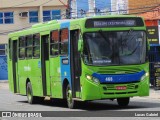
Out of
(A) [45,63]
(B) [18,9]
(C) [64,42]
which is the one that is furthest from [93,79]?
(B) [18,9]

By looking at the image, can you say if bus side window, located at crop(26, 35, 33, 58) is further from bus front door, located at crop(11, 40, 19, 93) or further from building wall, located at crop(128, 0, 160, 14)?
building wall, located at crop(128, 0, 160, 14)

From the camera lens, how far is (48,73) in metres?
23.0

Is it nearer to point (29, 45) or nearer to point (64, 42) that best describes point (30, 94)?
point (29, 45)

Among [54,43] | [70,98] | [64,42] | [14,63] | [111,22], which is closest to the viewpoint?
[111,22]

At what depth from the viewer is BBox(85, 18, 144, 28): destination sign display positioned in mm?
19406

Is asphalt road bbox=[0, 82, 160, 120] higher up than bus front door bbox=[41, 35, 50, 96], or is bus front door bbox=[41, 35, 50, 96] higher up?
bus front door bbox=[41, 35, 50, 96]

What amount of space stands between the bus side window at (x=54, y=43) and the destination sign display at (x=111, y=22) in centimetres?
255

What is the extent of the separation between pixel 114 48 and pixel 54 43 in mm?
3380

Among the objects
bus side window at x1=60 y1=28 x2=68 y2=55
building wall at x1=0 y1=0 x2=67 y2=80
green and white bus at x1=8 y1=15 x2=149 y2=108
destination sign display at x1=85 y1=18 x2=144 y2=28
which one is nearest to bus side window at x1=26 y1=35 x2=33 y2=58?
green and white bus at x1=8 y1=15 x2=149 y2=108

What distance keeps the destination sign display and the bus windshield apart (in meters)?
0.24

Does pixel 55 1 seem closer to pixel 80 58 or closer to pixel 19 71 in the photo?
pixel 19 71

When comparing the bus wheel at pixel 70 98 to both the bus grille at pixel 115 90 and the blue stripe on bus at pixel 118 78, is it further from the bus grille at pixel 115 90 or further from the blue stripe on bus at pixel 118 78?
the blue stripe on bus at pixel 118 78

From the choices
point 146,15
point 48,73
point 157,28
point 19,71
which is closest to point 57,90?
point 48,73

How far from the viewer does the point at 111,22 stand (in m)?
19.6
